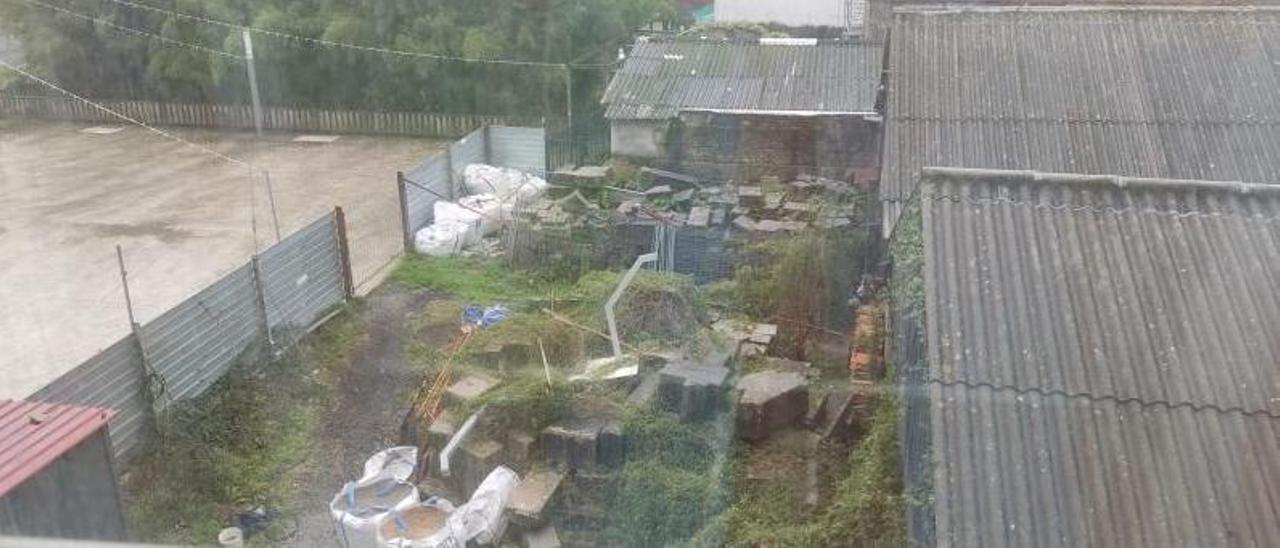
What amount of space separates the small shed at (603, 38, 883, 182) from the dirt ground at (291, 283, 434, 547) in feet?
11.2

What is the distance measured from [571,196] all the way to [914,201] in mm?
4659

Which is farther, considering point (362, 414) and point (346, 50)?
point (346, 50)

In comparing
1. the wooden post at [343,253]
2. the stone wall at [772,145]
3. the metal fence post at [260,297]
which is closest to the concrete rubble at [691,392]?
the metal fence post at [260,297]

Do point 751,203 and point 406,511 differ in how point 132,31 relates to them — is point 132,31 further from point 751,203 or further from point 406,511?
point 406,511

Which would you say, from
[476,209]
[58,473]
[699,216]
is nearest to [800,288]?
[699,216]

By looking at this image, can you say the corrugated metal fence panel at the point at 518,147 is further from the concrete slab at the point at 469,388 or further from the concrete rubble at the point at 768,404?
the concrete rubble at the point at 768,404

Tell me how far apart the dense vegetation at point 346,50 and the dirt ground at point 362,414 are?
5.57 metres

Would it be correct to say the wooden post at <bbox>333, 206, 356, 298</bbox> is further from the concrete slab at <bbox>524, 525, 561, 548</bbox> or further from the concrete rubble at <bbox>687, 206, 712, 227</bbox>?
the concrete slab at <bbox>524, 525, 561, 548</bbox>

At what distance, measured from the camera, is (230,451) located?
4500 millimetres

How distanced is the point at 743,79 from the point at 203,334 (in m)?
5.87

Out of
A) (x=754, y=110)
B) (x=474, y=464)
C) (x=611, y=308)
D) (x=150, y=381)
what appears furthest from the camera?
(x=754, y=110)

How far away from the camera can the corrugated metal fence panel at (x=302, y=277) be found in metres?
5.45

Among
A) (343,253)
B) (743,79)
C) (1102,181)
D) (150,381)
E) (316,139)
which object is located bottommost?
(150,381)

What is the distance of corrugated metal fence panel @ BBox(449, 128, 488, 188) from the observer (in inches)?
342
